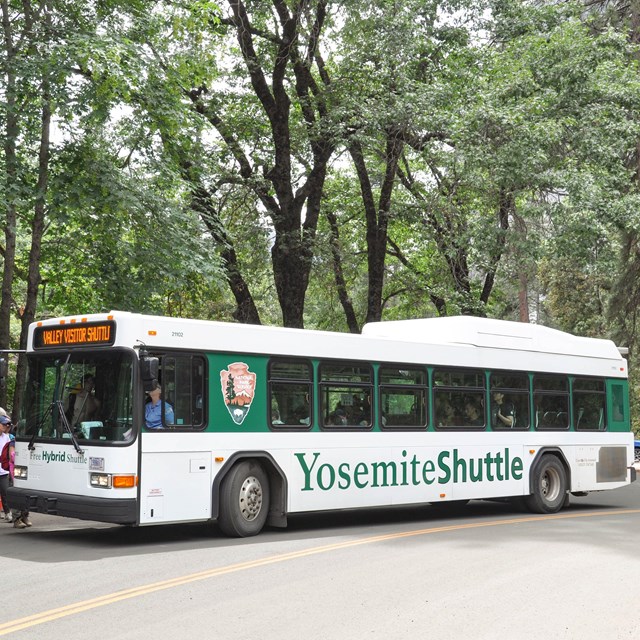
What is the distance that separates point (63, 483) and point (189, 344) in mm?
2228

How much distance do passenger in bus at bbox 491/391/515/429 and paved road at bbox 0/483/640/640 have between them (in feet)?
7.32

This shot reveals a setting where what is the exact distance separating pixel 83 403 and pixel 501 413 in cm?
753

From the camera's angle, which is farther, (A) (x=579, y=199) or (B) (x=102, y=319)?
(A) (x=579, y=199)

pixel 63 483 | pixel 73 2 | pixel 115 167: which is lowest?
pixel 63 483

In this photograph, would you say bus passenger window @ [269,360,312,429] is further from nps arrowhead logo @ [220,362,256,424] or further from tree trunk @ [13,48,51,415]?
tree trunk @ [13,48,51,415]

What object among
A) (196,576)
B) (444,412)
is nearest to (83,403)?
(196,576)

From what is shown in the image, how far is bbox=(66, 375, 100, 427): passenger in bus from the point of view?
11867mm

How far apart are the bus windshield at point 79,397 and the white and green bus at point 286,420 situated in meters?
0.02

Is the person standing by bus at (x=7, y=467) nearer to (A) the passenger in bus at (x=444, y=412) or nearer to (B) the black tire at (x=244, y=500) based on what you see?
(B) the black tire at (x=244, y=500)

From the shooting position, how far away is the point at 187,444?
1211 centimetres

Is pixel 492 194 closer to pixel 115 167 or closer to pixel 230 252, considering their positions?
pixel 230 252

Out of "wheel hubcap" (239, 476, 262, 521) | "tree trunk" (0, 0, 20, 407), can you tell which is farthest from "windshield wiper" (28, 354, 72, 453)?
"tree trunk" (0, 0, 20, 407)

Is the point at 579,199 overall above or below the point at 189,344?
above

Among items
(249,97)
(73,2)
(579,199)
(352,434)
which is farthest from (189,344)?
(249,97)
